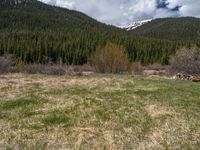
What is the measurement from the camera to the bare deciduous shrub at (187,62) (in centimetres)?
5135

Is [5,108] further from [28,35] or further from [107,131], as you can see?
[28,35]

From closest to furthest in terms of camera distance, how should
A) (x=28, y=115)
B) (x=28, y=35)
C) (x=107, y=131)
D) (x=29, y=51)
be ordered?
1. (x=107, y=131)
2. (x=28, y=115)
3. (x=29, y=51)
4. (x=28, y=35)

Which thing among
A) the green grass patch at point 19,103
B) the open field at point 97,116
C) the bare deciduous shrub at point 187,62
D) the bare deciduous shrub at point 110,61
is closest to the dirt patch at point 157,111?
the open field at point 97,116

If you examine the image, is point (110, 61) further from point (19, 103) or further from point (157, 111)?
point (157, 111)

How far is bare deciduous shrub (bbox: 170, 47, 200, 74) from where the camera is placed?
51.3 meters

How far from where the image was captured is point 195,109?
15.9m

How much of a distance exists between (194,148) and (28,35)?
503 ft

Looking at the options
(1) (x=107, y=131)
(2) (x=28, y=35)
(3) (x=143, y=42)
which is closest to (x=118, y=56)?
(1) (x=107, y=131)

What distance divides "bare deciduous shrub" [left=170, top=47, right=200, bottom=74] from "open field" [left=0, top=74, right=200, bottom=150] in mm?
31126

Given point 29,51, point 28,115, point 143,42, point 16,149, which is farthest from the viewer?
point 143,42

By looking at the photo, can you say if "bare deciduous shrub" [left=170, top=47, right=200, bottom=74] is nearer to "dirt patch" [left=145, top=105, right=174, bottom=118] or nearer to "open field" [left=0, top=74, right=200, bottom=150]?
"open field" [left=0, top=74, right=200, bottom=150]

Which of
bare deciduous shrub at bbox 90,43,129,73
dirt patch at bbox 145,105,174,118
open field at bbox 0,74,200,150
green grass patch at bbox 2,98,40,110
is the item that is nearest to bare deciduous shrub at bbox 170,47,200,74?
bare deciduous shrub at bbox 90,43,129,73

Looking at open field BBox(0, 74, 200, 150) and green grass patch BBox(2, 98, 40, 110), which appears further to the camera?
green grass patch BBox(2, 98, 40, 110)

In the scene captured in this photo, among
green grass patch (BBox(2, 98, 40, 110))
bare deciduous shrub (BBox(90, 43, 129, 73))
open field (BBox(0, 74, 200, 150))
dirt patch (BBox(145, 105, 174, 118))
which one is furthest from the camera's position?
bare deciduous shrub (BBox(90, 43, 129, 73))
